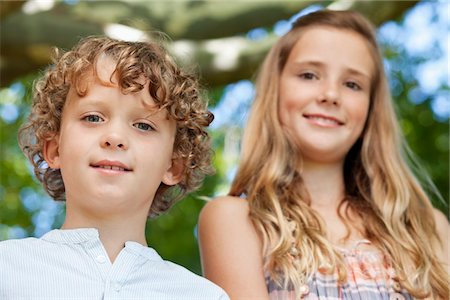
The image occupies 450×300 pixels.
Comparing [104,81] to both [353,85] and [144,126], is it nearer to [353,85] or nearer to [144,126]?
[144,126]

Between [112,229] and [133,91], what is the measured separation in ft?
1.24

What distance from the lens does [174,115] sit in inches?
96.3

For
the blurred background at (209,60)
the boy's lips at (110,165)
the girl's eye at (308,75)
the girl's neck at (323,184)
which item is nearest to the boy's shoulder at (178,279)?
the boy's lips at (110,165)

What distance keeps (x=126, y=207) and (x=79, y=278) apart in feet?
0.83

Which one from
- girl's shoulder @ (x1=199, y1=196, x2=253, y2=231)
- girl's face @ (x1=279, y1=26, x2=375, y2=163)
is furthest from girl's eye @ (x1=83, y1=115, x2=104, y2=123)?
girl's face @ (x1=279, y1=26, x2=375, y2=163)

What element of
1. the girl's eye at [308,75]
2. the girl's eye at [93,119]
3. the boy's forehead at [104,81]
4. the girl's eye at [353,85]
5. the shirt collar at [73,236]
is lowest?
the shirt collar at [73,236]

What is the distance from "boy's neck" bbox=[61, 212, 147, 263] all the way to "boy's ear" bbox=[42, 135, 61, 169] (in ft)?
0.58

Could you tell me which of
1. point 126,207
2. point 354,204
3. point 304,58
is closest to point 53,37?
point 304,58

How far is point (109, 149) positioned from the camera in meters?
2.27

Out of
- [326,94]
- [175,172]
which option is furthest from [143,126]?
[326,94]

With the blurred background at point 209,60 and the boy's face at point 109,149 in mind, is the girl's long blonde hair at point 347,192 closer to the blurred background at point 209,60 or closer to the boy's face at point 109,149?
the blurred background at point 209,60

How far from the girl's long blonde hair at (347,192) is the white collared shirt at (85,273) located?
553 mm

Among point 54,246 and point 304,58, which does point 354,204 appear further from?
point 54,246

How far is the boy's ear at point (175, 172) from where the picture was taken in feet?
8.36
